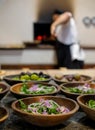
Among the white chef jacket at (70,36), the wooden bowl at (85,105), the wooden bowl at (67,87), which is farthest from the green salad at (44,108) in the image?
the white chef jacket at (70,36)

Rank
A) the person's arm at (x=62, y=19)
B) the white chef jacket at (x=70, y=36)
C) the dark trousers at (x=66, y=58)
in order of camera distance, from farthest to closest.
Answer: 1. the dark trousers at (x=66, y=58)
2. the white chef jacket at (x=70, y=36)
3. the person's arm at (x=62, y=19)

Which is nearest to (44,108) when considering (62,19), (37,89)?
(37,89)

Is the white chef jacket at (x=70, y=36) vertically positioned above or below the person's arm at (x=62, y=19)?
below

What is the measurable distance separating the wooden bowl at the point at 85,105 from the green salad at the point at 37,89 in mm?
237

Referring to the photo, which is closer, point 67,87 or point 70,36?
point 67,87

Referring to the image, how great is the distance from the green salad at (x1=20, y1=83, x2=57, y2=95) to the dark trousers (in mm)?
2718

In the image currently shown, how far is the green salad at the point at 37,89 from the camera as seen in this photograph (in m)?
1.56

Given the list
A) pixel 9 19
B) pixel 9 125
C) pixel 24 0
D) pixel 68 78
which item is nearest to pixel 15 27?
pixel 9 19

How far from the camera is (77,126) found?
4.06 feet

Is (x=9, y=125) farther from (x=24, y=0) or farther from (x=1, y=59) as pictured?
(x=24, y=0)

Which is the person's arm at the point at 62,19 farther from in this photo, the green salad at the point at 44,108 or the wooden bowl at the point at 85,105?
the green salad at the point at 44,108

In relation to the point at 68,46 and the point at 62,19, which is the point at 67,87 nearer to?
the point at 62,19

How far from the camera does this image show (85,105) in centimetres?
127

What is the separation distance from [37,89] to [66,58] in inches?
116
